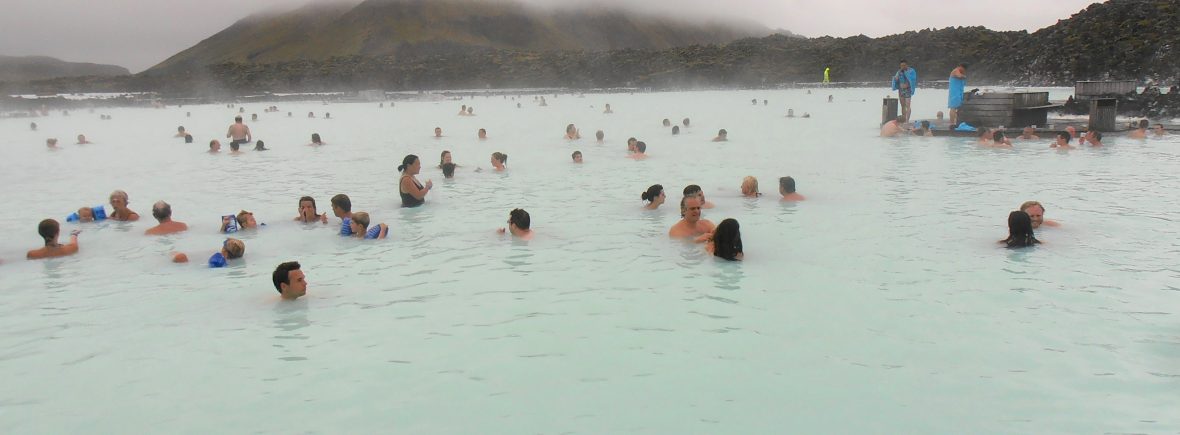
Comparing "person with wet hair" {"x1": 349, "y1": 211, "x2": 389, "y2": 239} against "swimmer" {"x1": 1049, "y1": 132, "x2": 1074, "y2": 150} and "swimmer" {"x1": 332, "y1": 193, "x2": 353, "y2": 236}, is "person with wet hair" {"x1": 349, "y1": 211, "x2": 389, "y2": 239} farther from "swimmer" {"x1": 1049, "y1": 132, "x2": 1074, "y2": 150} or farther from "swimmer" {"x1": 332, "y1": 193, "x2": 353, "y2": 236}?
"swimmer" {"x1": 1049, "y1": 132, "x2": 1074, "y2": 150}

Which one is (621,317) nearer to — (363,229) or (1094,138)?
(363,229)

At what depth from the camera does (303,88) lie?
73688 millimetres

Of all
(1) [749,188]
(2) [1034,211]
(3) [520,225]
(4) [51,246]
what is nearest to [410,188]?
(3) [520,225]

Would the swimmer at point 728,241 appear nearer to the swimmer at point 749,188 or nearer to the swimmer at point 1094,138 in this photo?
the swimmer at point 749,188

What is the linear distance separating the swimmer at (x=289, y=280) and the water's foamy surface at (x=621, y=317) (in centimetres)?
23

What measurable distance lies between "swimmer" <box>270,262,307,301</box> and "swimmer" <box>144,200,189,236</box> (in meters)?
4.26

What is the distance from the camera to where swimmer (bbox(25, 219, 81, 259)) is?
932 centimetres

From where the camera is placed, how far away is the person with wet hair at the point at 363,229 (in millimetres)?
9977

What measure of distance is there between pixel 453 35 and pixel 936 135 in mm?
146694

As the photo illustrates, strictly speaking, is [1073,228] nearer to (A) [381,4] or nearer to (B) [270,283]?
(B) [270,283]

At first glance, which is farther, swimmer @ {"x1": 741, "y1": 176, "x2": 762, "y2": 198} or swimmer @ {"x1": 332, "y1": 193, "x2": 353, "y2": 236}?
swimmer @ {"x1": 741, "y1": 176, "x2": 762, "y2": 198}

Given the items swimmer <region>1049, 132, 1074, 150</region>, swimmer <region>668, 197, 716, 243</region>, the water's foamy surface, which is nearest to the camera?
the water's foamy surface

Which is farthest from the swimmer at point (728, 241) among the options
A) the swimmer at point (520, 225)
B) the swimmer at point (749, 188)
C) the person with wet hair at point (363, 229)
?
the person with wet hair at point (363, 229)

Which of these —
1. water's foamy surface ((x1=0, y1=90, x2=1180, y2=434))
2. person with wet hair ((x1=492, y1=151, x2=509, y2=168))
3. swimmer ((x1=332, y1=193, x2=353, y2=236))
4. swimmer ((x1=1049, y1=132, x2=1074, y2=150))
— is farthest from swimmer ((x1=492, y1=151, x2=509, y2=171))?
swimmer ((x1=1049, y1=132, x2=1074, y2=150))
